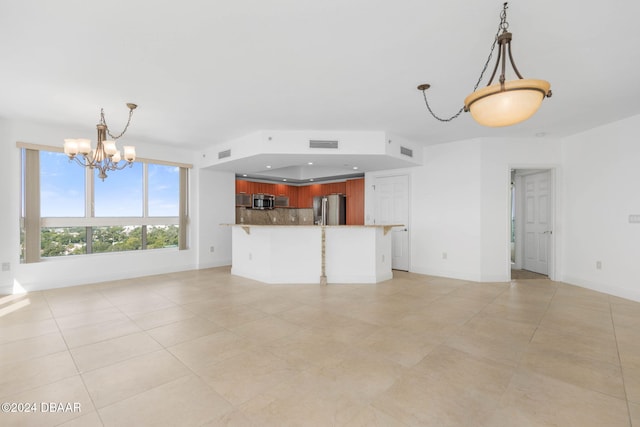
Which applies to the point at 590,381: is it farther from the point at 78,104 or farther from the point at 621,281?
the point at 78,104

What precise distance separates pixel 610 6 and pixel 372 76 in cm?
181

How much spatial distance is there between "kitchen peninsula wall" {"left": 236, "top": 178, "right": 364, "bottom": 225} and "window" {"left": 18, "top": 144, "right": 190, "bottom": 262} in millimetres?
1985

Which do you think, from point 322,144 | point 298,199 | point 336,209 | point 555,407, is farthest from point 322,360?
point 298,199

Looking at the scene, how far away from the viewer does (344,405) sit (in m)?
1.86

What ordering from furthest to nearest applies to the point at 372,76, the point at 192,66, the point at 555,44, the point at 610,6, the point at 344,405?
1. the point at 372,76
2. the point at 192,66
3. the point at 555,44
4. the point at 610,6
5. the point at 344,405

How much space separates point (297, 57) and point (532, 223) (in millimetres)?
6185

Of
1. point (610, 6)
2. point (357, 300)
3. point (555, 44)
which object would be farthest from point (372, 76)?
point (357, 300)

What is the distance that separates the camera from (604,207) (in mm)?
4676

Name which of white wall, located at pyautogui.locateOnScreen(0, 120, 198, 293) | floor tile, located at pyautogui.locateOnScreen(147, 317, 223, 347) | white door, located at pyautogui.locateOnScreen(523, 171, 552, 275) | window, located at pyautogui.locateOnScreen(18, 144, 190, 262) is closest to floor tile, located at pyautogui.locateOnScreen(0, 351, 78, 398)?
floor tile, located at pyautogui.locateOnScreen(147, 317, 223, 347)

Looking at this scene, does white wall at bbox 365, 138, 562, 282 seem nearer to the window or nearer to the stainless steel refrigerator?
the stainless steel refrigerator

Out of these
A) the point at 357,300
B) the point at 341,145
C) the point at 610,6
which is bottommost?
the point at 357,300

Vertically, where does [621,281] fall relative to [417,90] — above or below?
below

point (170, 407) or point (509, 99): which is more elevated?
point (509, 99)

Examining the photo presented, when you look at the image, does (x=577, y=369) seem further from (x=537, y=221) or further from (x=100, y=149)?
(x=100, y=149)
